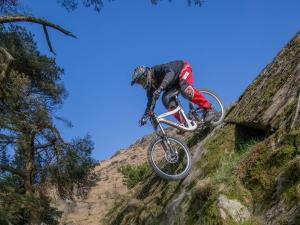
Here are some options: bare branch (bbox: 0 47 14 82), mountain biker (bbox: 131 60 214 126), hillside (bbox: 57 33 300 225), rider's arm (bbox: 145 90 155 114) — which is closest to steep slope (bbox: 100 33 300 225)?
hillside (bbox: 57 33 300 225)

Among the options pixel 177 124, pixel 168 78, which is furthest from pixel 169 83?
pixel 177 124

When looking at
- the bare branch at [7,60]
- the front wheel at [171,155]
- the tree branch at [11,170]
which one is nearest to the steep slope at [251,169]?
the front wheel at [171,155]

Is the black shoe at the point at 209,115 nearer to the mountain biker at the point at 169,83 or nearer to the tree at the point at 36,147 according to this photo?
the mountain biker at the point at 169,83

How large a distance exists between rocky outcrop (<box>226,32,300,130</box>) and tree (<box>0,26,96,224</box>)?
9175 mm

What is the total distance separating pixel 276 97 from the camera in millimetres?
7449

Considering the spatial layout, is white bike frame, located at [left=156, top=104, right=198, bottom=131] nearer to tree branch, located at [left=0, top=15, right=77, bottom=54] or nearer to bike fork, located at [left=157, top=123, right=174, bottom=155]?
bike fork, located at [left=157, top=123, right=174, bottom=155]

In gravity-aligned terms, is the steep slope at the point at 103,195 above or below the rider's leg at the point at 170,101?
above

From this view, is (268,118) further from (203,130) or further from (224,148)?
(203,130)

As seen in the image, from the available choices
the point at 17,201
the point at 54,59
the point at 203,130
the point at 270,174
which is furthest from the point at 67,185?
the point at 270,174

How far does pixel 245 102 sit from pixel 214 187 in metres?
2.79

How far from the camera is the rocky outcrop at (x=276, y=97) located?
693cm

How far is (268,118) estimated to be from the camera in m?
7.21

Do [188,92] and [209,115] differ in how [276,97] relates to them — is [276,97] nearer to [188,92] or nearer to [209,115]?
[188,92]

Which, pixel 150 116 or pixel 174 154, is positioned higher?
pixel 150 116
